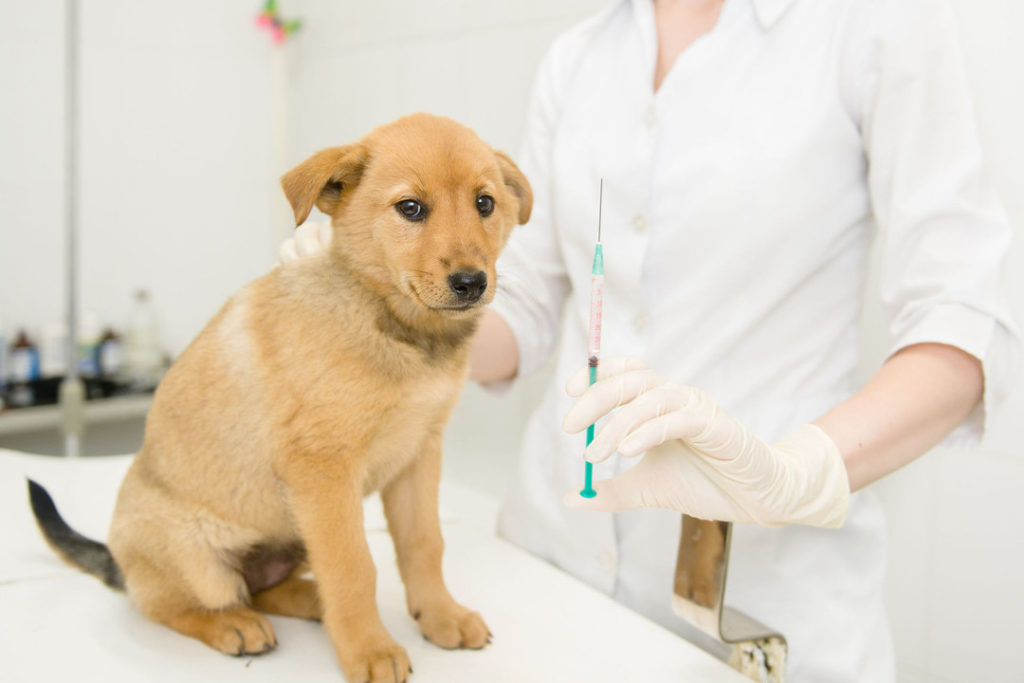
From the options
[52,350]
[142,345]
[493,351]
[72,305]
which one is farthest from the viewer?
[142,345]

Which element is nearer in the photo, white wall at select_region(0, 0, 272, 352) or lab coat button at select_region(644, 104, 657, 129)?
lab coat button at select_region(644, 104, 657, 129)

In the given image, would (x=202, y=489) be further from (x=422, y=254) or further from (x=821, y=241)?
(x=821, y=241)

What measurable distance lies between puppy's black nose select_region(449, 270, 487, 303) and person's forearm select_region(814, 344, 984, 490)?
54cm

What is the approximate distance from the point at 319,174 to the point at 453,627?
608 mm

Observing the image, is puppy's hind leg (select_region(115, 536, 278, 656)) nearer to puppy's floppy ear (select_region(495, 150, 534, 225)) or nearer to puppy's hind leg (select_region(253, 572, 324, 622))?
puppy's hind leg (select_region(253, 572, 324, 622))

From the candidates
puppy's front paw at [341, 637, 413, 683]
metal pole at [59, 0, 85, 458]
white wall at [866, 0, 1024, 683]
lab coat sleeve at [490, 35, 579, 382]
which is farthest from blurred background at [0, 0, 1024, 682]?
puppy's front paw at [341, 637, 413, 683]

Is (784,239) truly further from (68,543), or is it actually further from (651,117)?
(68,543)

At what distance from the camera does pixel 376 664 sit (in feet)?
3.21

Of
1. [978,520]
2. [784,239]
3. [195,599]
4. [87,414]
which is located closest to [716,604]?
[784,239]

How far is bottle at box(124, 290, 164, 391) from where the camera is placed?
10.5ft

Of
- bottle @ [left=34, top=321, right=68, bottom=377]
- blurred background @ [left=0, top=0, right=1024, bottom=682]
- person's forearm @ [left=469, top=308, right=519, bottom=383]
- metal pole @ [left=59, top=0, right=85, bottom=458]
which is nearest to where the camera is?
person's forearm @ [left=469, top=308, right=519, bottom=383]

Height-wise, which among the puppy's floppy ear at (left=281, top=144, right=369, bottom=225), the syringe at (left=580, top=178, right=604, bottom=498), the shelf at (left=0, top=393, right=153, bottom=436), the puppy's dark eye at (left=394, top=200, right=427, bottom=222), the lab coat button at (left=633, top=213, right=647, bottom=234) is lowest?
the shelf at (left=0, top=393, right=153, bottom=436)

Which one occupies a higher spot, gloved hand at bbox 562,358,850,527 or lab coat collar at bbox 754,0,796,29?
lab coat collar at bbox 754,0,796,29

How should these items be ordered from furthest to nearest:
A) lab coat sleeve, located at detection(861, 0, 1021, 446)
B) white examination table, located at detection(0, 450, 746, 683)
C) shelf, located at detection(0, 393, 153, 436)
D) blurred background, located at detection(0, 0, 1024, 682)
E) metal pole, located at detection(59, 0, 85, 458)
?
1. shelf, located at detection(0, 393, 153, 436)
2. metal pole, located at detection(59, 0, 85, 458)
3. blurred background, located at detection(0, 0, 1024, 682)
4. lab coat sleeve, located at detection(861, 0, 1021, 446)
5. white examination table, located at detection(0, 450, 746, 683)
